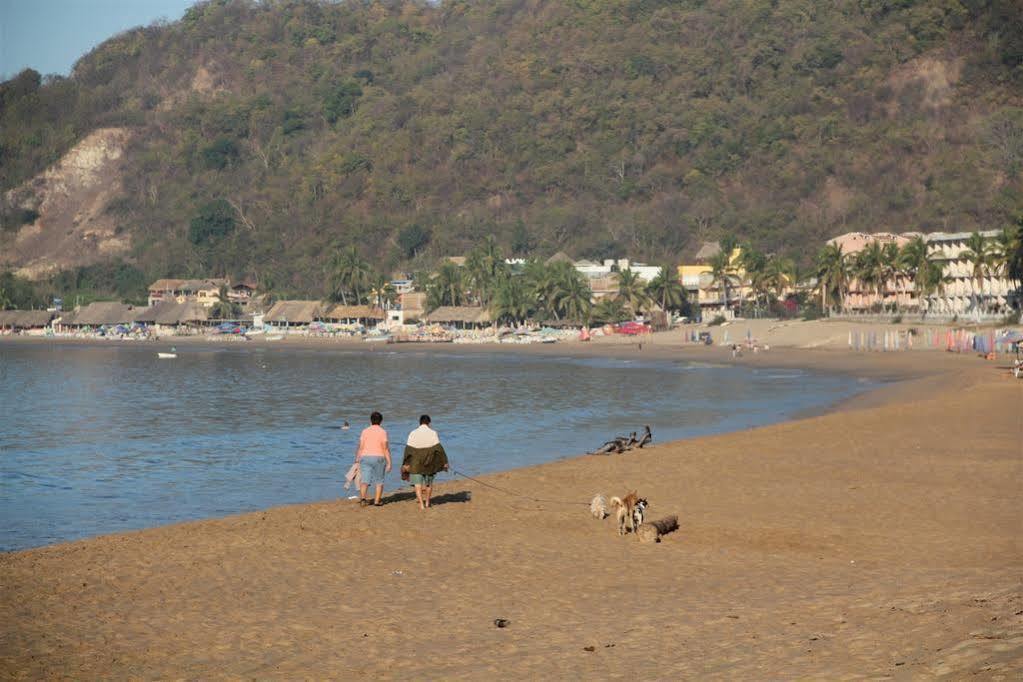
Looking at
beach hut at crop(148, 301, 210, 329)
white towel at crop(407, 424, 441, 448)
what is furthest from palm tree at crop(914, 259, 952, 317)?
beach hut at crop(148, 301, 210, 329)

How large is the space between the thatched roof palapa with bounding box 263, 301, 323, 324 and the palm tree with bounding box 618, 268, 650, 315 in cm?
4346

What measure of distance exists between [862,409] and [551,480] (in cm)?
1753

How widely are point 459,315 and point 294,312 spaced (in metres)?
27.2

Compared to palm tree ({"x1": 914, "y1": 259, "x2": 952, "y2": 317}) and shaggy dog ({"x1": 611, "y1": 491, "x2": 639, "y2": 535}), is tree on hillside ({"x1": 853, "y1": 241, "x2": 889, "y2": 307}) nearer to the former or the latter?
palm tree ({"x1": 914, "y1": 259, "x2": 952, "y2": 317})

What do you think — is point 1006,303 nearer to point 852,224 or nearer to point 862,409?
point 862,409

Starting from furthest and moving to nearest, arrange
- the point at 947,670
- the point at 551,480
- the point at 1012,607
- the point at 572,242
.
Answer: the point at 572,242
the point at 551,480
the point at 1012,607
the point at 947,670

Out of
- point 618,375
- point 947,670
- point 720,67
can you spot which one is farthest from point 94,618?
point 720,67

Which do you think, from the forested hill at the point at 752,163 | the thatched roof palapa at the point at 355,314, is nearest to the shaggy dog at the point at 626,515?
the thatched roof palapa at the point at 355,314

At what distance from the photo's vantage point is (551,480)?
2222 centimetres

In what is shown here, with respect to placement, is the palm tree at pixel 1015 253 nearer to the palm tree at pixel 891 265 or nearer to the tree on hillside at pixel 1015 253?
the tree on hillside at pixel 1015 253

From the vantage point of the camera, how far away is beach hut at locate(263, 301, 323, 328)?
5605 inches

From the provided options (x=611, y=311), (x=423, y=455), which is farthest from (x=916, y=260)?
(x=423, y=455)

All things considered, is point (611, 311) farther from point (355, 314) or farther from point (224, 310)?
point (224, 310)

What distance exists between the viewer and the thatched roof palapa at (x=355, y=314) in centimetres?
13825
